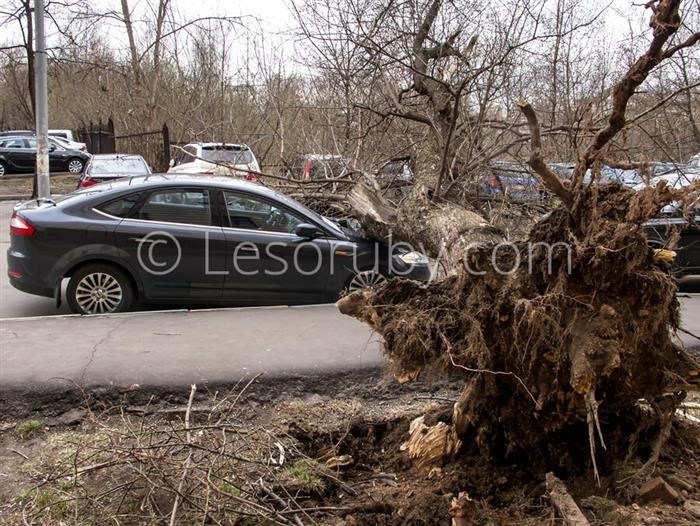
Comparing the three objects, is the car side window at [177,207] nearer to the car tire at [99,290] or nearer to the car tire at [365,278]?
the car tire at [99,290]

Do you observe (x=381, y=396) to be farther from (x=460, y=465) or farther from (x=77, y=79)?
(x=77, y=79)

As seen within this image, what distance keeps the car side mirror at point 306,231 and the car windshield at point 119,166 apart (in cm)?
1015

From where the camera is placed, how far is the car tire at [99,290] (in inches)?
260

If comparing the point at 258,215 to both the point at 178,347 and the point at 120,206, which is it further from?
the point at 178,347

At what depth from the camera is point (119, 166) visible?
53.2ft

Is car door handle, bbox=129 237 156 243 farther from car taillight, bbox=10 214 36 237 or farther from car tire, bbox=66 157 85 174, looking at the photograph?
car tire, bbox=66 157 85 174

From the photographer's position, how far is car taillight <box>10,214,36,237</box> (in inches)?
253

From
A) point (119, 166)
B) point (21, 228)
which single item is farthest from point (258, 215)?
point (119, 166)

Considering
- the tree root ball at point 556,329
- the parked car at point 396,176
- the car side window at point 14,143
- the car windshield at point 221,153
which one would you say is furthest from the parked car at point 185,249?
the car side window at point 14,143

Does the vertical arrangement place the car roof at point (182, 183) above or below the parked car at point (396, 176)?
below

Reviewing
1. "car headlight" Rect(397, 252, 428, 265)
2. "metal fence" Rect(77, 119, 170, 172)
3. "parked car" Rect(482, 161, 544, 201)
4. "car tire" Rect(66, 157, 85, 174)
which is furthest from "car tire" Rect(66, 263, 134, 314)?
"car tire" Rect(66, 157, 85, 174)

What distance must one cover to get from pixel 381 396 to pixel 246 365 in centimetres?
111

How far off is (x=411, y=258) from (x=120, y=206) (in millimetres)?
3311

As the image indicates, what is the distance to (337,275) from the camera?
7.23 m
